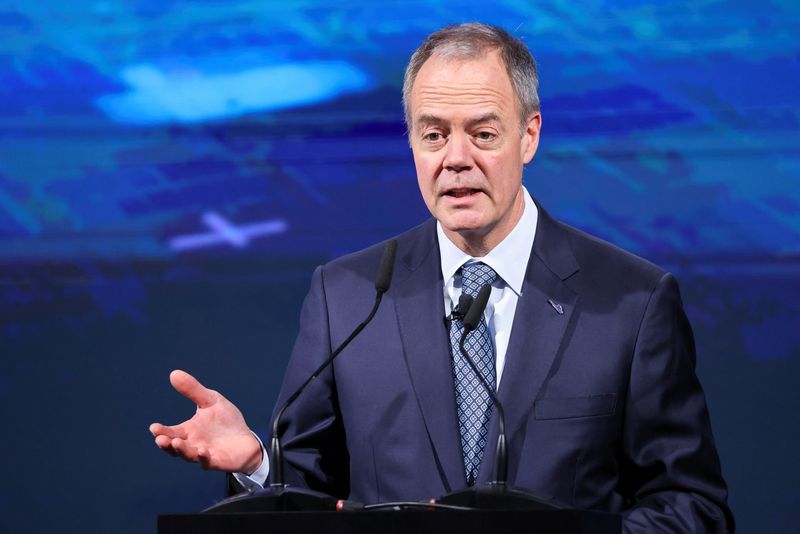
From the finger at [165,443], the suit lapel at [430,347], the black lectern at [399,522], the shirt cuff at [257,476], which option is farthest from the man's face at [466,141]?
the black lectern at [399,522]

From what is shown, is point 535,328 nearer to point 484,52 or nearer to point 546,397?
point 546,397

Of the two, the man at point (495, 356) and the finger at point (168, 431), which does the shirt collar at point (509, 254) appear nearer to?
the man at point (495, 356)

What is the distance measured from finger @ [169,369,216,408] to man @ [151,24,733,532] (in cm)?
5

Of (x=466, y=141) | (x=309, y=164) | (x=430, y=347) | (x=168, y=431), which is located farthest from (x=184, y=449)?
(x=309, y=164)

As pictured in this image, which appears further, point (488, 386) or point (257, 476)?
point (257, 476)

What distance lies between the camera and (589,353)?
210cm

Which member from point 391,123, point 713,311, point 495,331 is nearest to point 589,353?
point 495,331

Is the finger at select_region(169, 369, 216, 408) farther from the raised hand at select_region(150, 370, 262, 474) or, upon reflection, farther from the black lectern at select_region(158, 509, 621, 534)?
the black lectern at select_region(158, 509, 621, 534)

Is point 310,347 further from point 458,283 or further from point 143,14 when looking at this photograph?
point 143,14

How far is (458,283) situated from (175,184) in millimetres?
1141

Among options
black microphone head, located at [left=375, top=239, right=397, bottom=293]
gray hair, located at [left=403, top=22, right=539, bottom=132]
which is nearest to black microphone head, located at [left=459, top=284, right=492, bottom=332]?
black microphone head, located at [left=375, top=239, right=397, bottom=293]

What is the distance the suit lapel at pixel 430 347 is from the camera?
2.05 m

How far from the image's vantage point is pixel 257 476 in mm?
1968

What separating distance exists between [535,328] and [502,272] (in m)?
0.14
